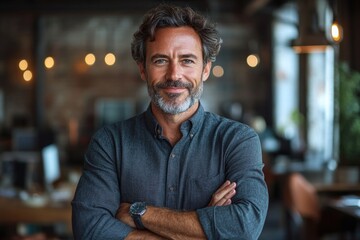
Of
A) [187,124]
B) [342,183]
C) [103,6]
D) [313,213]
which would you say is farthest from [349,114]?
[103,6]

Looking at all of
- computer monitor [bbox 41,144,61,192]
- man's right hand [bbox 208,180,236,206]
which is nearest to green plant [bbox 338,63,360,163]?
computer monitor [bbox 41,144,61,192]

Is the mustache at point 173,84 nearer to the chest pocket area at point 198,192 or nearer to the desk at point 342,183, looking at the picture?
the chest pocket area at point 198,192

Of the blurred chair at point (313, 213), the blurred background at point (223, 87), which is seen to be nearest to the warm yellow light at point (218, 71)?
the blurred background at point (223, 87)

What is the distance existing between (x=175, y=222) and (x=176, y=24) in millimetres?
647

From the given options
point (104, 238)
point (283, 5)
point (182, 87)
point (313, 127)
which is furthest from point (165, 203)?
point (283, 5)

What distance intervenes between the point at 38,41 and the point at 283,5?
5.37m

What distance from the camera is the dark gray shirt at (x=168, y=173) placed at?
2.35 meters

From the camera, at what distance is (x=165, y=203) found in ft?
7.82

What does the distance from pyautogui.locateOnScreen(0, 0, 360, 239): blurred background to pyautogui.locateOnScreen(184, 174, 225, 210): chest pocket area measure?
4.59 metres

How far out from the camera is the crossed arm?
2.27m

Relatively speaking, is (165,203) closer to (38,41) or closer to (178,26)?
(178,26)

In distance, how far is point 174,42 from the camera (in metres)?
2.37

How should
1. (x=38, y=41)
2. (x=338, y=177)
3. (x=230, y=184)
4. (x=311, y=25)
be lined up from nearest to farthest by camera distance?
(x=230, y=184) < (x=311, y=25) < (x=338, y=177) < (x=38, y=41)

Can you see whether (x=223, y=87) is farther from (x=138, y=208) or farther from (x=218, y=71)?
(x=138, y=208)
